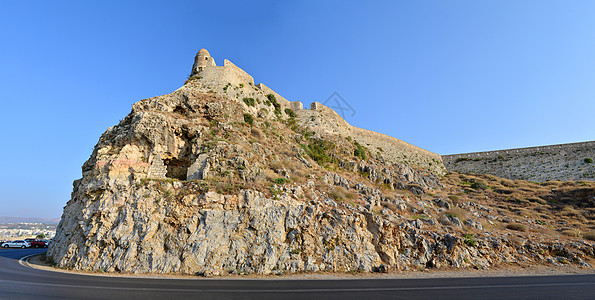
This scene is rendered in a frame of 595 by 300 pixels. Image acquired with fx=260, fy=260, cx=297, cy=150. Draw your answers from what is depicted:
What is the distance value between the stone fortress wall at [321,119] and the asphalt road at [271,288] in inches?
803

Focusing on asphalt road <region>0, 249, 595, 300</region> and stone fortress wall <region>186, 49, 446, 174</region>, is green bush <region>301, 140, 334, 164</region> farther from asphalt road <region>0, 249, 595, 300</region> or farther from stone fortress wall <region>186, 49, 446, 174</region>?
asphalt road <region>0, 249, 595, 300</region>

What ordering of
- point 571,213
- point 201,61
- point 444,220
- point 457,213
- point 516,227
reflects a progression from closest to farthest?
point 444,220
point 516,227
point 457,213
point 571,213
point 201,61

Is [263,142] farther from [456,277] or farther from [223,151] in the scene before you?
[456,277]

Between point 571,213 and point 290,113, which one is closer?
point 571,213

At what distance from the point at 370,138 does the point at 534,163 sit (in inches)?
1037

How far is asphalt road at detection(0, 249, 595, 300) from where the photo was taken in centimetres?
887

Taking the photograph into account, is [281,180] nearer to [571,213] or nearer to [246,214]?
[246,214]

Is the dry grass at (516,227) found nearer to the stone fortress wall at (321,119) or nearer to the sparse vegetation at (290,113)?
the stone fortress wall at (321,119)

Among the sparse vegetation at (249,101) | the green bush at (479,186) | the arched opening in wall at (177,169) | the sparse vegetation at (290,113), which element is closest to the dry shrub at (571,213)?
the green bush at (479,186)

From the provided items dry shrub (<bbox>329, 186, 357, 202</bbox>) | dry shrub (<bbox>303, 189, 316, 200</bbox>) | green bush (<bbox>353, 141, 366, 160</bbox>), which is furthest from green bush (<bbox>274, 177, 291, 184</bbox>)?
green bush (<bbox>353, 141, 366, 160</bbox>)

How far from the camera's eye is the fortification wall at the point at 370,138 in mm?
36281

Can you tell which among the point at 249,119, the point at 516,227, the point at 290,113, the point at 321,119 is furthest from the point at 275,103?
the point at 516,227

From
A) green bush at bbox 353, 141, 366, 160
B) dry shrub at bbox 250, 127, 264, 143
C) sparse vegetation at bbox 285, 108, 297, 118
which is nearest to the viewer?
dry shrub at bbox 250, 127, 264, 143

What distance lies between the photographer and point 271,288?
1020 cm
